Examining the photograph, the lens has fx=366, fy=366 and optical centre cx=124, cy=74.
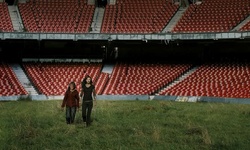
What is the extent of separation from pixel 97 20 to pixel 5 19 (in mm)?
8271

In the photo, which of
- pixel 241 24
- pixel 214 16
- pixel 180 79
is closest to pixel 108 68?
pixel 180 79

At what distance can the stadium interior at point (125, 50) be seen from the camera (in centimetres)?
2694

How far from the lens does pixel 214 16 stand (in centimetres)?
3203

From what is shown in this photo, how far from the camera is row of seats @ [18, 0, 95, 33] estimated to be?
31688 mm

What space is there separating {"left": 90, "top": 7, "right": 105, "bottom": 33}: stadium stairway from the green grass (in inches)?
738

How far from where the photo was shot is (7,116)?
13984mm

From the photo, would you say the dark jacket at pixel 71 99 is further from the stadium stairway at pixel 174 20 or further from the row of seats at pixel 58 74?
the stadium stairway at pixel 174 20

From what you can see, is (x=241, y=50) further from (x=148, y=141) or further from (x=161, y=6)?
(x=148, y=141)

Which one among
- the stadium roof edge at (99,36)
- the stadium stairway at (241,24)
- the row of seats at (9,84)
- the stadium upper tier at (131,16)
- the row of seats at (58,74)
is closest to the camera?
the row of seats at (9,84)

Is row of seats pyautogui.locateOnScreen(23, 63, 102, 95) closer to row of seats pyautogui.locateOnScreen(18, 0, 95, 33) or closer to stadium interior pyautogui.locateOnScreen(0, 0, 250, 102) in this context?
stadium interior pyautogui.locateOnScreen(0, 0, 250, 102)

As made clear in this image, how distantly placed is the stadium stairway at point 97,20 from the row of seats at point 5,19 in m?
7.10

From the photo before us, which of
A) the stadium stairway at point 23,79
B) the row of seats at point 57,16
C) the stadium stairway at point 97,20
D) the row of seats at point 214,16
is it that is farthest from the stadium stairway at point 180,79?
the row of seats at point 57,16

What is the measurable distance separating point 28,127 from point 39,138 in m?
1.06

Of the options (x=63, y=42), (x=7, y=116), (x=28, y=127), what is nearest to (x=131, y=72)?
(x=63, y=42)
